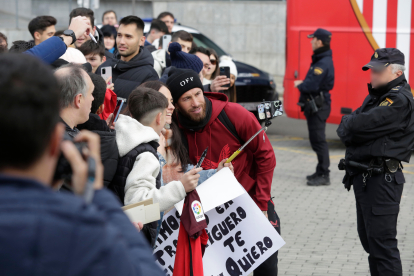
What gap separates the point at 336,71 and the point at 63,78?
7951mm

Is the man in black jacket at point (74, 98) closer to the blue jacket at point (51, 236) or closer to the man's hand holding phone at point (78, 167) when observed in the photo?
the man's hand holding phone at point (78, 167)

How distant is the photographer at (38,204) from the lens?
1049 millimetres

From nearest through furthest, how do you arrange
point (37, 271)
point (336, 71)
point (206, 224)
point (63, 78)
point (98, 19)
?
1. point (37, 271)
2. point (63, 78)
3. point (206, 224)
4. point (336, 71)
5. point (98, 19)

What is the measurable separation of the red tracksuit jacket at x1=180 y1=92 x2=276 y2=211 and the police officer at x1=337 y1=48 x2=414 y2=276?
73 cm

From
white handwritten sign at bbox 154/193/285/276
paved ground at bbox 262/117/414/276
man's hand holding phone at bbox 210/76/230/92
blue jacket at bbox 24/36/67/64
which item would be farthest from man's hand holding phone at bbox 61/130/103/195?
man's hand holding phone at bbox 210/76/230/92

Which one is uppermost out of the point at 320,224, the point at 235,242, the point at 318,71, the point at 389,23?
the point at 389,23

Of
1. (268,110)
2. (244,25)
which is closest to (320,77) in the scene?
(268,110)

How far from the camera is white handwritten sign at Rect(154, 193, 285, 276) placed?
11.2 ft

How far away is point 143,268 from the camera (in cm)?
127

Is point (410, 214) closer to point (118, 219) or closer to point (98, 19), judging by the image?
point (118, 219)

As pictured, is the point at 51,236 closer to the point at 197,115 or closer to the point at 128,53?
the point at 197,115

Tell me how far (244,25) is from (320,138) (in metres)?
12.2

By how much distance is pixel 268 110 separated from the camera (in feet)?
12.0

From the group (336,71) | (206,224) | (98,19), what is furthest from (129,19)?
(98,19)
